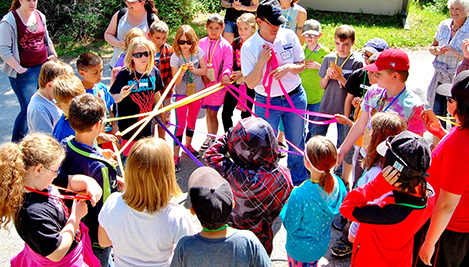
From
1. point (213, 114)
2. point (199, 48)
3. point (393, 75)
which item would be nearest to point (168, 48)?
point (199, 48)

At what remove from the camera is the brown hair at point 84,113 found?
9.57 ft

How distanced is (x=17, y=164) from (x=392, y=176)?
84.6 inches

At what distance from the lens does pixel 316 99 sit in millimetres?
5320

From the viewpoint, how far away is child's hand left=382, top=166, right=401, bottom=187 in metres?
2.31

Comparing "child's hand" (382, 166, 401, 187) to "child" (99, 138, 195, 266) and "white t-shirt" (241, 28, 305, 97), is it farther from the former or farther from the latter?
"white t-shirt" (241, 28, 305, 97)

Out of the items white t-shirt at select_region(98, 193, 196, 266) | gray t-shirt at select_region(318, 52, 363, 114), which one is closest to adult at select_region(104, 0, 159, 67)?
gray t-shirt at select_region(318, 52, 363, 114)

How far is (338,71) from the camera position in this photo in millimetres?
4609

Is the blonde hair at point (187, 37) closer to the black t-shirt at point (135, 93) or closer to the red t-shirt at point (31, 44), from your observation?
the black t-shirt at point (135, 93)

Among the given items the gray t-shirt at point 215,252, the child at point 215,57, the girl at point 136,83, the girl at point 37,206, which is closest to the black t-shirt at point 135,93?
the girl at point 136,83

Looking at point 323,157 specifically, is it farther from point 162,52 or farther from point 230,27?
point 230,27

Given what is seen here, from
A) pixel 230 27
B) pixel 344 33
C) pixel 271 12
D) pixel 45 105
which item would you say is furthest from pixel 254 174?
pixel 230 27

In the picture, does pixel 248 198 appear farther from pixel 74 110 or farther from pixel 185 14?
pixel 185 14

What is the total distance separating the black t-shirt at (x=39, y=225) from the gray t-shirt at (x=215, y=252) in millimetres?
759

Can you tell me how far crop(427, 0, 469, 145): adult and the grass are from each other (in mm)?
4295
